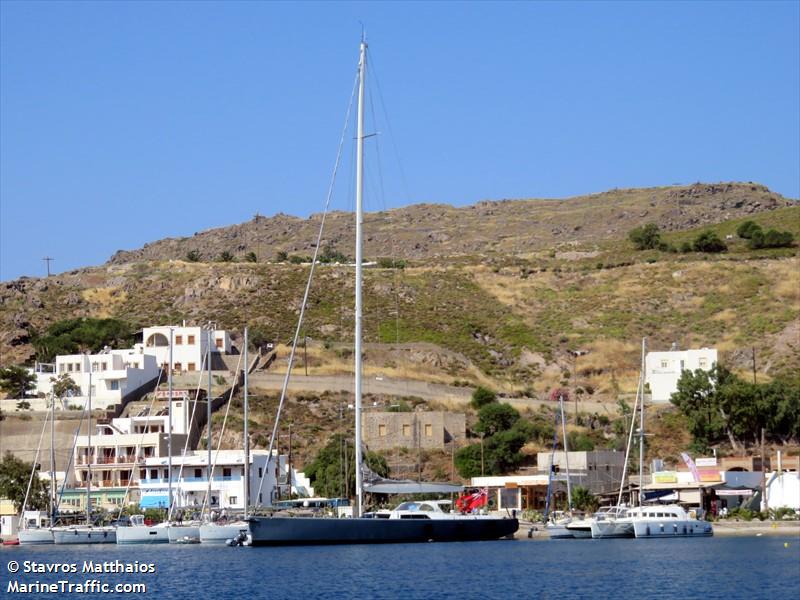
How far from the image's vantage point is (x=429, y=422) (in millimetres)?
87062

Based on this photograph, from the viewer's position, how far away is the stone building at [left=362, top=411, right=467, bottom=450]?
86562mm

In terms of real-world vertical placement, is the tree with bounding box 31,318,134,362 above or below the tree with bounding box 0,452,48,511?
above

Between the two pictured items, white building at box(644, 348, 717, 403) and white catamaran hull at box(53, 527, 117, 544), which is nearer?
white catamaran hull at box(53, 527, 117, 544)

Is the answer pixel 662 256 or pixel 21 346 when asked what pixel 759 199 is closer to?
pixel 662 256

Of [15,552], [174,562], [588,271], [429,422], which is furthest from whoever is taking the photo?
[588,271]

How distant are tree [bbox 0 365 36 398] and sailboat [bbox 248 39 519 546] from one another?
46.4 meters

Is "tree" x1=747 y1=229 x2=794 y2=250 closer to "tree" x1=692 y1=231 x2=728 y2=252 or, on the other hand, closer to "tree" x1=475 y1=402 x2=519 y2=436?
"tree" x1=692 y1=231 x2=728 y2=252

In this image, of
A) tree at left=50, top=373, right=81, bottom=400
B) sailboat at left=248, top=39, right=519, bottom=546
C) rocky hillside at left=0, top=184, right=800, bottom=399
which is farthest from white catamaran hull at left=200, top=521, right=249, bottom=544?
rocky hillside at left=0, top=184, right=800, bottom=399

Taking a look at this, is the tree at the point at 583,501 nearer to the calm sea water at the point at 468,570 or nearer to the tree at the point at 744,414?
the calm sea water at the point at 468,570

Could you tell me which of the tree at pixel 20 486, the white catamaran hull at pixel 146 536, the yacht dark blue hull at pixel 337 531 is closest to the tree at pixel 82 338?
the tree at pixel 20 486

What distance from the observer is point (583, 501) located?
241ft

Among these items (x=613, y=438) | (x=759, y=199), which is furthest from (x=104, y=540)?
(x=759, y=199)

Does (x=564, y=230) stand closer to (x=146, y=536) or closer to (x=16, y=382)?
(x=16, y=382)

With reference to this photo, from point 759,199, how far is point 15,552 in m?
140
